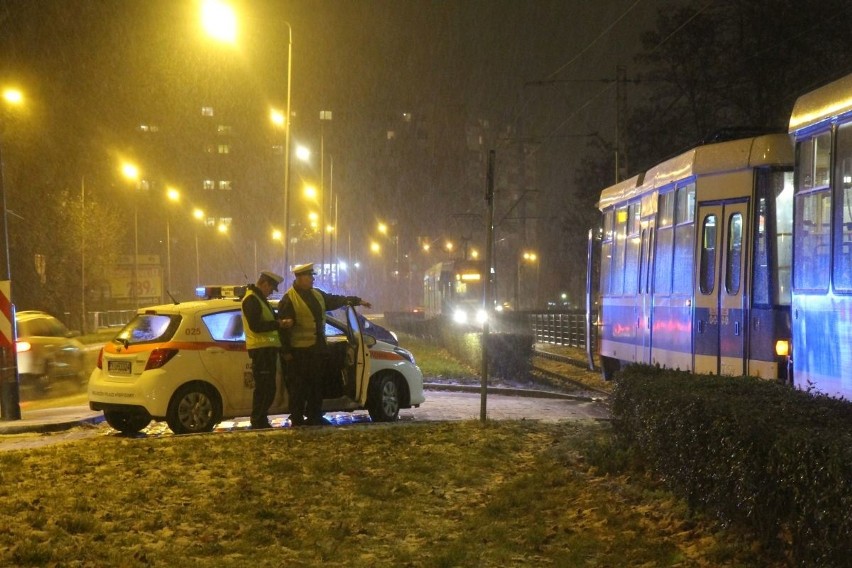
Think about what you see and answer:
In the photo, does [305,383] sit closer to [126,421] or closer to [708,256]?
[126,421]

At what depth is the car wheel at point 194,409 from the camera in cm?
1213

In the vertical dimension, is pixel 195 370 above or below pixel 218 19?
below

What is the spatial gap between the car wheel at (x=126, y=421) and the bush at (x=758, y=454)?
6861mm

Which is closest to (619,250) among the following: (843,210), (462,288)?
(843,210)

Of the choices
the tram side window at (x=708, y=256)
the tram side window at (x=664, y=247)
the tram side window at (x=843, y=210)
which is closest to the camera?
the tram side window at (x=843, y=210)

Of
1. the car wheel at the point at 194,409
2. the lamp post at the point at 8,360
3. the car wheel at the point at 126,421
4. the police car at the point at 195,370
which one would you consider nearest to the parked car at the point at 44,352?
the lamp post at the point at 8,360

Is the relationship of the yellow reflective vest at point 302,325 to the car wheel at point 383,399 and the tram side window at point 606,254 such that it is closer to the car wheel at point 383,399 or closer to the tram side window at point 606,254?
the car wheel at point 383,399

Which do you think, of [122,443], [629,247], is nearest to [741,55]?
[629,247]

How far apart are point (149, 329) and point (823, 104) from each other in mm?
8027

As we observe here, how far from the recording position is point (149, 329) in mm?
12539

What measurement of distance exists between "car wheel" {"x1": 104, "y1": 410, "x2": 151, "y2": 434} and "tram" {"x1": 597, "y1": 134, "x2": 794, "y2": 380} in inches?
268

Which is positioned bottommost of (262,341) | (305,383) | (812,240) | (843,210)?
(305,383)

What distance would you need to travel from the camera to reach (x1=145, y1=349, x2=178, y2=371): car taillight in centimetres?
1208

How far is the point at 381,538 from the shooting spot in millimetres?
7031
